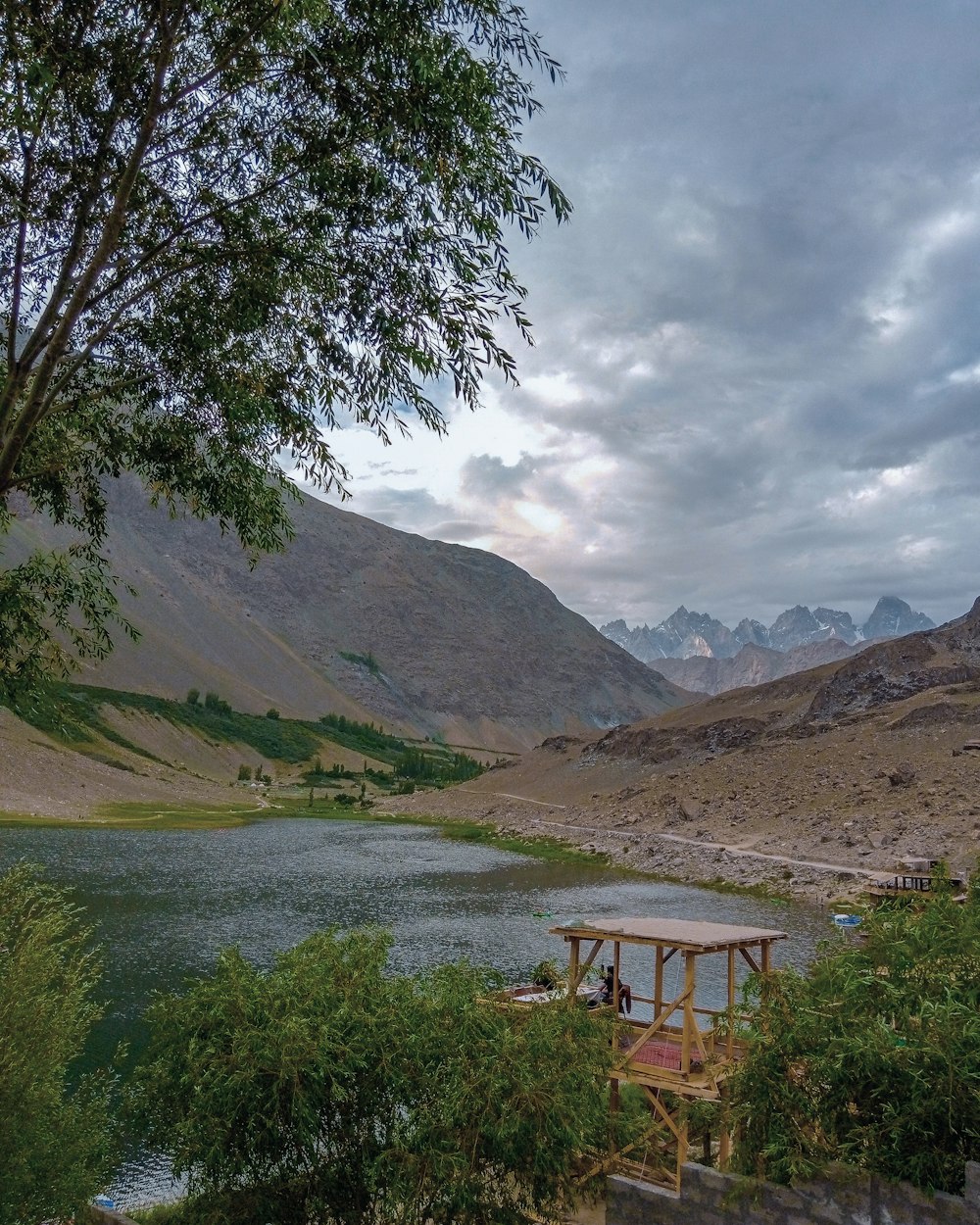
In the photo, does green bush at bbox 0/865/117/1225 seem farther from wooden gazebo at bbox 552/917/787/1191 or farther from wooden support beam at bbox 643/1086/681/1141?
wooden support beam at bbox 643/1086/681/1141

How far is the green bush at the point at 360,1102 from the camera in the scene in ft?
41.1

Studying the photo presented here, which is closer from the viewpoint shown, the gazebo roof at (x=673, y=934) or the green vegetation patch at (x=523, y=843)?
the gazebo roof at (x=673, y=934)

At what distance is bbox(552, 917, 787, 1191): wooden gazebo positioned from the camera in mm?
16875

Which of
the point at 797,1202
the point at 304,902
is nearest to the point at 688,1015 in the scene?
the point at 797,1202

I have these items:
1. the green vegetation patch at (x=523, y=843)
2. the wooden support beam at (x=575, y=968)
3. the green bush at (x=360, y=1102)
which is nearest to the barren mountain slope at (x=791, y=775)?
the green vegetation patch at (x=523, y=843)

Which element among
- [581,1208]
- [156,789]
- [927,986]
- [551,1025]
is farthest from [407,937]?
[156,789]

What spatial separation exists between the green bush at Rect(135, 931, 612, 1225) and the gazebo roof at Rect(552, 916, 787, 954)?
3.38m

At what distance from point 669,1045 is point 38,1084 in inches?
475

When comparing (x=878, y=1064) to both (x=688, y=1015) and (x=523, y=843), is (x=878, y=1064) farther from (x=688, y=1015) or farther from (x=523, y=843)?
(x=523, y=843)

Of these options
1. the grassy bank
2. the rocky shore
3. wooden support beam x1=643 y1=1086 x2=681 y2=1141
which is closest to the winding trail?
the rocky shore

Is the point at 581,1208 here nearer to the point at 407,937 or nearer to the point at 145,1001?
the point at 145,1001

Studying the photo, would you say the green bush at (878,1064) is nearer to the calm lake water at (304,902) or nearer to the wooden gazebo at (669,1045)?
the wooden gazebo at (669,1045)

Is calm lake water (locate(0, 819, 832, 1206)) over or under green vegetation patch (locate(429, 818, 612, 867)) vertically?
over

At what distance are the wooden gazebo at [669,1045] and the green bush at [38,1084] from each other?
8272 millimetres
